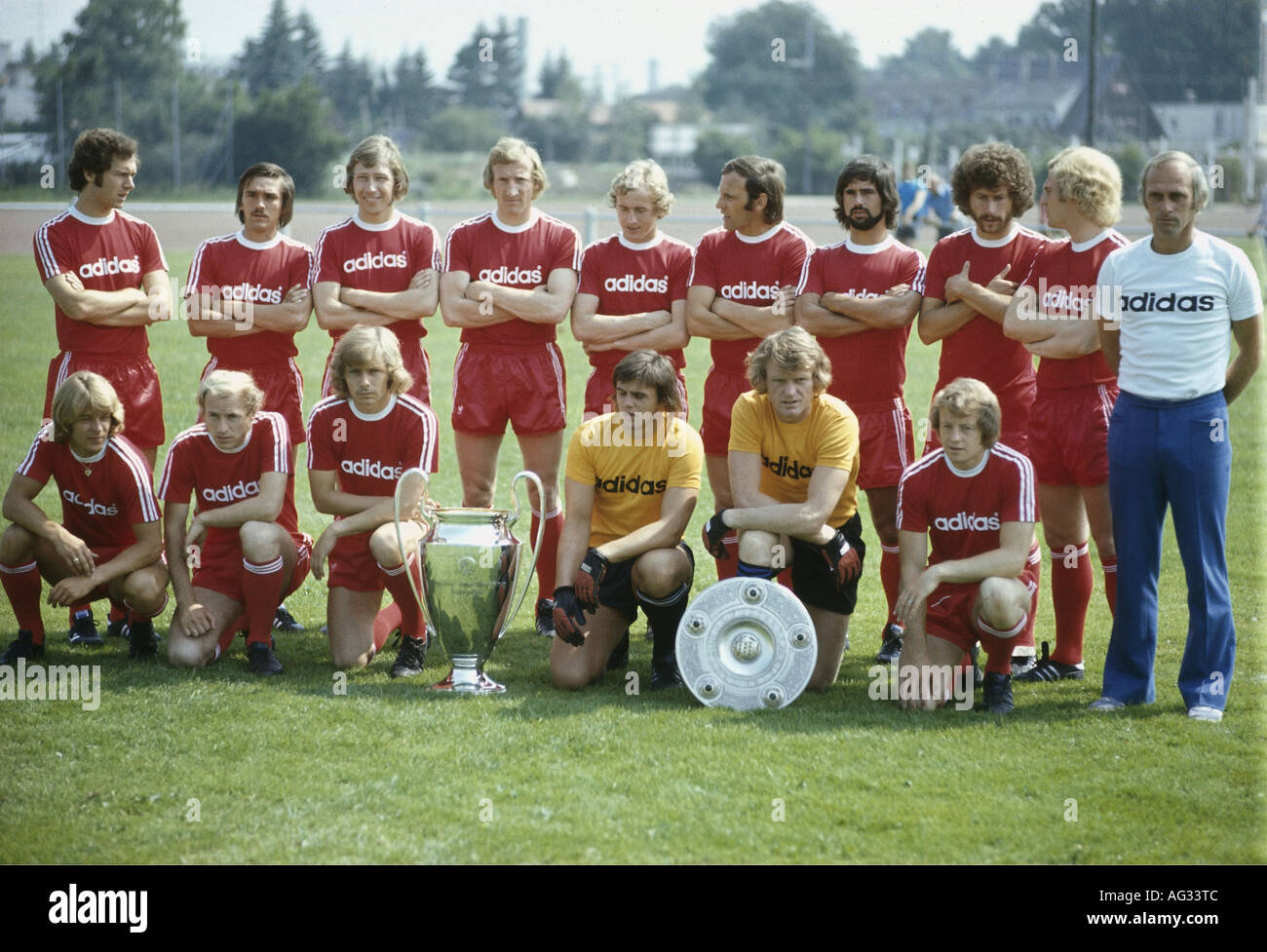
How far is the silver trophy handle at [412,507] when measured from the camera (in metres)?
5.17

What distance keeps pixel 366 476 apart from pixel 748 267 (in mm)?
1941

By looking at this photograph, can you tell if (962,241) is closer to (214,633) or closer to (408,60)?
(214,633)

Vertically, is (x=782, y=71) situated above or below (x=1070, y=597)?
above

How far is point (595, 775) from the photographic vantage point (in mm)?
4168

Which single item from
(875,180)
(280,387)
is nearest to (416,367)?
(280,387)

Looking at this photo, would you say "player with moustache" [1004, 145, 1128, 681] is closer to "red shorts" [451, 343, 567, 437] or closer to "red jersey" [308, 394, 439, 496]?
"red shorts" [451, 343, 567, 437]

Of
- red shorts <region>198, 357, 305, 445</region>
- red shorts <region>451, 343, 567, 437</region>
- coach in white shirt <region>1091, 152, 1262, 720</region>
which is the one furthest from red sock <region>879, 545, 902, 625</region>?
red shorts <region>198, 357, 305, 445</region>

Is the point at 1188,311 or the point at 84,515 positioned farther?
the point at 84,515

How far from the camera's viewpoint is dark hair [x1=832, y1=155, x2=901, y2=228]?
18.4ft

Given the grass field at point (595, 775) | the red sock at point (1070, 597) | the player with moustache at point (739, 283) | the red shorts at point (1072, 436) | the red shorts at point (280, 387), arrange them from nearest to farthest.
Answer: the grass field at point (595, 775), the red shorts at point (1072, 436), the red sock at point (1070, 597), the player with moustache at point (739, 283), the red shorts at point (280, 387)

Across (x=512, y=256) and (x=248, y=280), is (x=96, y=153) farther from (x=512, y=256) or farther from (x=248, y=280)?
(x=512, y=256)

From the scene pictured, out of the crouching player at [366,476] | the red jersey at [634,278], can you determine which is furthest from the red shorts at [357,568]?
the red jersey at [634,278]

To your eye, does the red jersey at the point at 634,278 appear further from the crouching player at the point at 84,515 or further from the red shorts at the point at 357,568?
the crouching player at the point at 84,515

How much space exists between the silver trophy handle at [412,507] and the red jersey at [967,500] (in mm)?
1905
